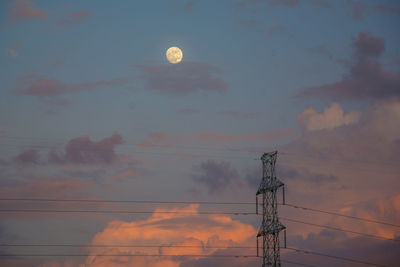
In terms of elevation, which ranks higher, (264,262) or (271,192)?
(271,192)

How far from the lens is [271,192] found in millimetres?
121375

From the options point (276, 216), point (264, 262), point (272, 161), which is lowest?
point (264, 262)

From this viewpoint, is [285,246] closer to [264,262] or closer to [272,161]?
[264,262]

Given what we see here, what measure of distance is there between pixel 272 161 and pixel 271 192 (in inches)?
254

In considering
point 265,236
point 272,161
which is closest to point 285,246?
point 265,236

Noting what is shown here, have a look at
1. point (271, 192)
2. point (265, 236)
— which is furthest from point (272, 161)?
point (265, 236)

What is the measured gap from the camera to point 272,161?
121 meters

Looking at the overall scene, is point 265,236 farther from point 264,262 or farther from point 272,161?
point 272,161

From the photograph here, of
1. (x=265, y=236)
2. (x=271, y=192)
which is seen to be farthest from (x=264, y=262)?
(x=271, y=192)

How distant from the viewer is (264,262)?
11700 centimetres

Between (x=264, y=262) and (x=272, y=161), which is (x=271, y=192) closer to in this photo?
(x=272, y=161)

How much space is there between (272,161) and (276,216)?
11.4 m

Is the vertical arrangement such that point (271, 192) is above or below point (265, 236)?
above

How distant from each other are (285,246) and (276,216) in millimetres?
6816
